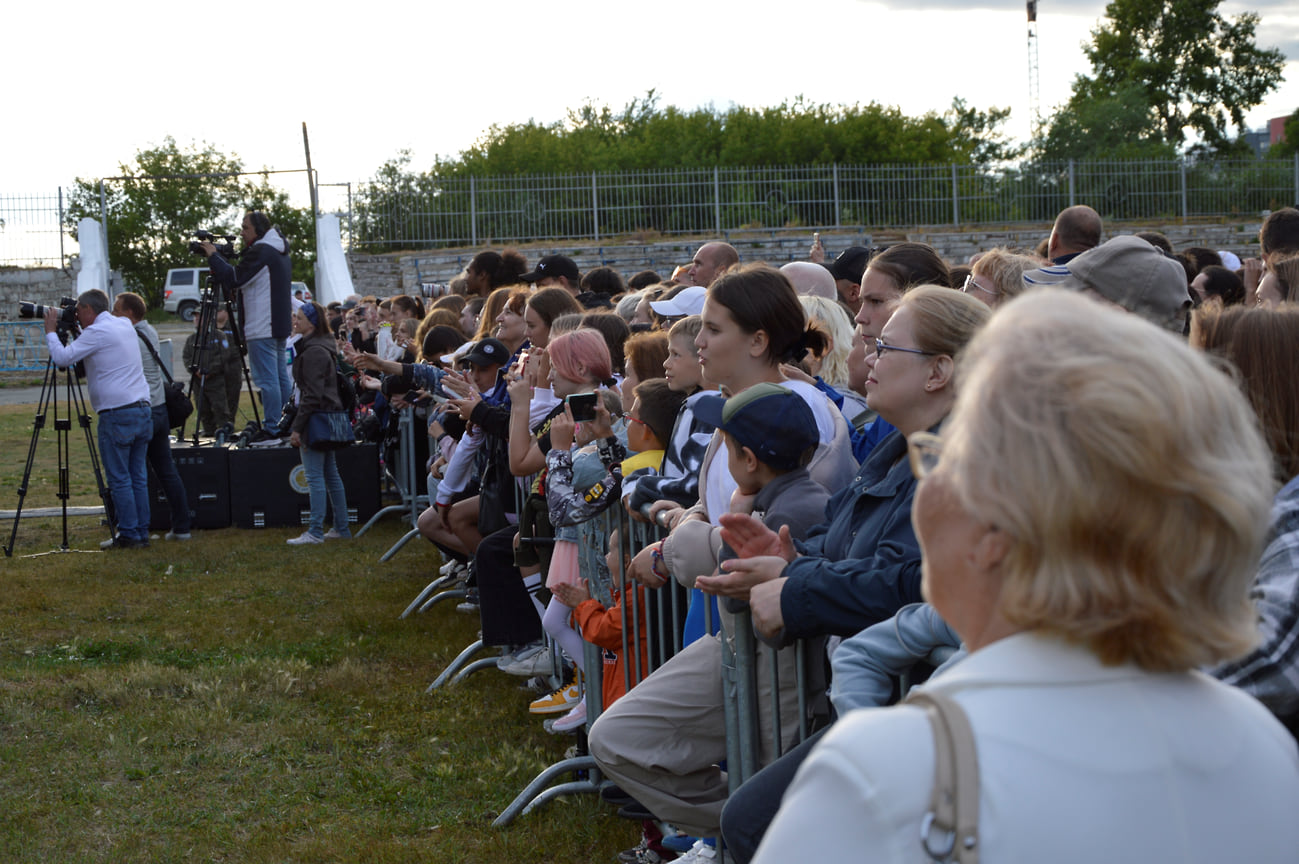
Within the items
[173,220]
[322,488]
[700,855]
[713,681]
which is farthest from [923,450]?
[173,220]

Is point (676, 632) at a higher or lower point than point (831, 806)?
lower

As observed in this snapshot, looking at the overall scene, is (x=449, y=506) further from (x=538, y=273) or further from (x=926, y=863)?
(x=926, y=863)

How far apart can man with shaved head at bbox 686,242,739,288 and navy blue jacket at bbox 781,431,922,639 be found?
487 centimetres

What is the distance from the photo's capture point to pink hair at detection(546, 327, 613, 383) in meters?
5.15

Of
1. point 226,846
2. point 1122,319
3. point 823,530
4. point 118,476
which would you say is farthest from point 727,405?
point 118,476

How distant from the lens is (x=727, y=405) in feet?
10.5

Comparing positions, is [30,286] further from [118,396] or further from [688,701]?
[688,701]

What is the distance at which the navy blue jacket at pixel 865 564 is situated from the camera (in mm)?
2545

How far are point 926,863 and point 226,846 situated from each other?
3.91 metres

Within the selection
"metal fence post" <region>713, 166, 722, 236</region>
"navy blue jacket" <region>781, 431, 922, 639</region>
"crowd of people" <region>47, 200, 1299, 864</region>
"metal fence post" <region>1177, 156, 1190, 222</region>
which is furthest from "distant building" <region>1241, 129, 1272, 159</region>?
"navy blue jacket" <region>781, 431, 922, 639</region>

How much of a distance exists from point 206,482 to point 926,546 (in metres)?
10.8

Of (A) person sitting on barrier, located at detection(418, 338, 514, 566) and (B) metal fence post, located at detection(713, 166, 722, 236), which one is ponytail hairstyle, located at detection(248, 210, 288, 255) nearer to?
(A) person sitting on barrier, located at detection(418, 338, 514, 566)

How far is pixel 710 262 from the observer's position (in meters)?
7.80

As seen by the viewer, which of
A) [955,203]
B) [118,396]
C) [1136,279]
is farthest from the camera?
[955,203]
